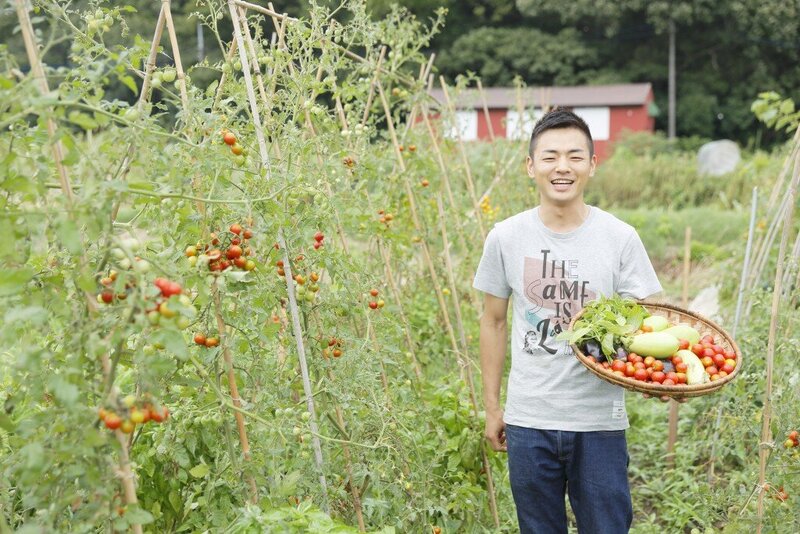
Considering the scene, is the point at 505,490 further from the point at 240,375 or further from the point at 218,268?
the point at 218,268

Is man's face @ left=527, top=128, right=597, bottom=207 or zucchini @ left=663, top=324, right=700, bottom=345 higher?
man's face @ left=527, top=128, right=597, bottom=207

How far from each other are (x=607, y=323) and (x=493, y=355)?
45cm

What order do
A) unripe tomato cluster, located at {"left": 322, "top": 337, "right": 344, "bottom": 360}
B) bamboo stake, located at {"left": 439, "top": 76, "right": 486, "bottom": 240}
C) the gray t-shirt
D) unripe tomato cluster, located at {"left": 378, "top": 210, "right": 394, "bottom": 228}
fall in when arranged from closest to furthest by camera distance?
the gray t-shirt < unripe tomato cluster, located at {"left": 322, "top": 337, "right": 344, "bottom": 360} < unripe tomato cluster, located at {"left": 378, "top": 210, "right": 394, "bottom": 228} < bamboo stake, located at {"left": 439, "top": 76, "right": 486, "bottom": 240}

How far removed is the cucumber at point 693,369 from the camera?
1994mm

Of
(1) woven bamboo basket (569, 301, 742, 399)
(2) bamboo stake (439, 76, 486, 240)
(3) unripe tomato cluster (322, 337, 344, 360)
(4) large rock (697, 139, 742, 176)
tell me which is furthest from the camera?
(4) large rock (697, 139, 742, 176)

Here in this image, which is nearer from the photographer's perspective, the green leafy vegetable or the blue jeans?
the green leafy vegetable

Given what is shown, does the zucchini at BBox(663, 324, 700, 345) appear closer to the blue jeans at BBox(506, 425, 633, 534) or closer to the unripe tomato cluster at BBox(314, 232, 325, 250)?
the blue jeans at BBox(506, 425, 633, 534)

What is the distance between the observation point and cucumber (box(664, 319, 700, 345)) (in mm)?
2146

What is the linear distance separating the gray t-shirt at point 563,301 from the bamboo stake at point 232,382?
0.71 m

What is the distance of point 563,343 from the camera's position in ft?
7.02

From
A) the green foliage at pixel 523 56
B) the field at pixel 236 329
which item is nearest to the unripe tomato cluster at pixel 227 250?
the field at pixel 236 329

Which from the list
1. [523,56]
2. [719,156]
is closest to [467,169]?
[719,156]

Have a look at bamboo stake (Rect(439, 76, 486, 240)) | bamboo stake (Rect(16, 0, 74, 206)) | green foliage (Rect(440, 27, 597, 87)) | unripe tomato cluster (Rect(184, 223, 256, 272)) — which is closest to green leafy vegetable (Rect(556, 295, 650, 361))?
unripe tomato cluster (Rect(184, 223, 256, 272))

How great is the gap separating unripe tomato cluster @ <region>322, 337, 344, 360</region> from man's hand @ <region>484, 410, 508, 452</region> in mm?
487
